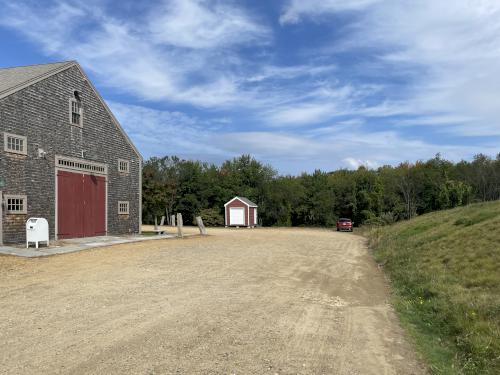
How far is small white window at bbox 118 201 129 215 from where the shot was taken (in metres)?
25.5

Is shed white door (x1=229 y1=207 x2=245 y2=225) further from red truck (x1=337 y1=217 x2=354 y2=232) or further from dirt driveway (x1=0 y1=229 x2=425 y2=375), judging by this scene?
dirt driveway (x1=0 y1=229 x2=425 y2=375)

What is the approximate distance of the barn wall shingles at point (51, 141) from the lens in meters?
18.0

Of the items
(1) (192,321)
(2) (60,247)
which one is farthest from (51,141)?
(1) (192,321)

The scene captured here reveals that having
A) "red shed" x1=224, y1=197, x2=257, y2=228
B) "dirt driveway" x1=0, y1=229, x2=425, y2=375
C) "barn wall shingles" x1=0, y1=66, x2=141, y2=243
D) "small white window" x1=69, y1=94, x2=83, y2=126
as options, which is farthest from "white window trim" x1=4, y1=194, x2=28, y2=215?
"red shed" x1=224, y1=197, x2=257, y2=228

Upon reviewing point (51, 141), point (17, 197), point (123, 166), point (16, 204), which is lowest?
point (16, 204)

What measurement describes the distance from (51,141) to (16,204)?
3.42m

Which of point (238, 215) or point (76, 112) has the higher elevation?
point (76, 112)

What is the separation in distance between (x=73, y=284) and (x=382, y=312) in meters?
6.83

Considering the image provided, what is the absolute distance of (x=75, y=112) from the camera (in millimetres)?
21969

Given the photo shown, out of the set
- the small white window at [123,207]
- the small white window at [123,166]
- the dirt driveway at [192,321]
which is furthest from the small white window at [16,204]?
the small white window at [123,166]

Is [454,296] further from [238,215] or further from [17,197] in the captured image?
[238,215]

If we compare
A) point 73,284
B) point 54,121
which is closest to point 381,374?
point 73,284

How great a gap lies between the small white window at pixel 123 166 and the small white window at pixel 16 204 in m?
7.50

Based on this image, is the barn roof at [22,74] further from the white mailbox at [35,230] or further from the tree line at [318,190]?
Result: the tree line at [318,190]
